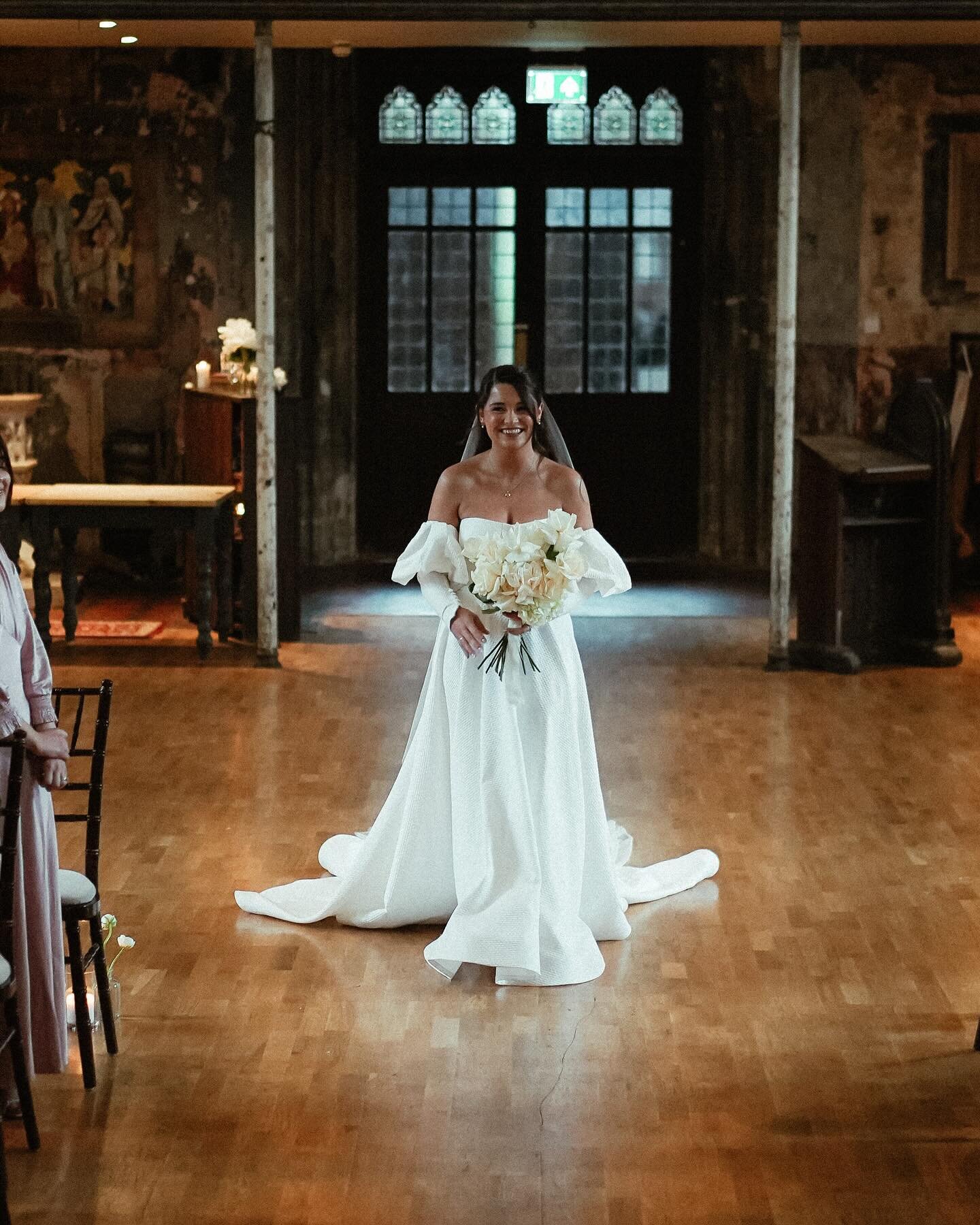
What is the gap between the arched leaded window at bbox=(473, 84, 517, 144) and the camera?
12.1m

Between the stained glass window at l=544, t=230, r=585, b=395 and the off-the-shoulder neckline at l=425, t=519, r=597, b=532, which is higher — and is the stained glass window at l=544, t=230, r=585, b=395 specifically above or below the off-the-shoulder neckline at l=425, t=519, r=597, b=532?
above

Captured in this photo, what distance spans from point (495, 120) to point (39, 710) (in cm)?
887

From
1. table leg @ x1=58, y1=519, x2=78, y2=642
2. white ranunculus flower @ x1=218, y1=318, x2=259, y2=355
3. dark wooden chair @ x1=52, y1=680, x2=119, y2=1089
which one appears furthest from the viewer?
white ranunculus flower @ x1=218, y1=318, x2=259, y2=355

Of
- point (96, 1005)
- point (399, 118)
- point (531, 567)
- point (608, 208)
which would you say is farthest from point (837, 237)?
point (96, 1005)

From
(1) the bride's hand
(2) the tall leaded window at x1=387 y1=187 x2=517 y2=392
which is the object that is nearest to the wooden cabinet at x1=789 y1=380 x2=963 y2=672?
(2) the tall leaded window at x1=387 y1=187 x2=517 y2=392

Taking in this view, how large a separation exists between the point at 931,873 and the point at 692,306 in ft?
23.0

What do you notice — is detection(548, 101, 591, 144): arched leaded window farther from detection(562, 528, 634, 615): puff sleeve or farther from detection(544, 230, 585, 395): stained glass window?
detection(562, 528, 634, 615): puff sleeve

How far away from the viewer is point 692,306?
1230cm

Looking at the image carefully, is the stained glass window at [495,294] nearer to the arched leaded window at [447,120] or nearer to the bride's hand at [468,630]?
Answer: the arched leaded window at [447,120]

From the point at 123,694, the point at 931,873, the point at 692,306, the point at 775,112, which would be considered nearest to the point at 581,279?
the point at 692,306

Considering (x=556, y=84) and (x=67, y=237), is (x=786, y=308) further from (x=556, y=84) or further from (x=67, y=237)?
(x=67, y=237)

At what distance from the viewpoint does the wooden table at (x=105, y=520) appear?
9.30m

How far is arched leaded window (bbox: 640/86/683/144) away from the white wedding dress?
754cm

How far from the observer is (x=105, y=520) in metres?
9.41
